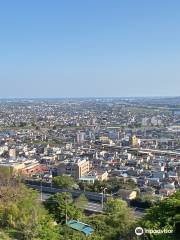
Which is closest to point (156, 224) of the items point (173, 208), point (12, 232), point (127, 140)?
point (173, 208)

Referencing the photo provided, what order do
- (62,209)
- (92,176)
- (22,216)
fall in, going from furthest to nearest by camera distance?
(92,176), (62,209), (22,216)

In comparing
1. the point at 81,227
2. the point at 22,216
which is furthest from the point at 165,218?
the point at 22,216

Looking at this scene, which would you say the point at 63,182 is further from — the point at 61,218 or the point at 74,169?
the point at 61,218

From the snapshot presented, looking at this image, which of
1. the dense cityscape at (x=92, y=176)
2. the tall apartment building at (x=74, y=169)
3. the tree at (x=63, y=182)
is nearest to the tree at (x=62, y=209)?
the dense cityscape at (x=92, y=176)

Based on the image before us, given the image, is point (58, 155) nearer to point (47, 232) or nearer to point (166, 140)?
point (166, 140)

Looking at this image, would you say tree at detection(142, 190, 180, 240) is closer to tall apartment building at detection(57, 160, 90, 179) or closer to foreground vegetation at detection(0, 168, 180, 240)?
foreground vegetation at detection(0, 168, 180, 240)
